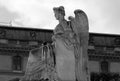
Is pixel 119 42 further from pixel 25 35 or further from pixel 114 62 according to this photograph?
pixel 25 35

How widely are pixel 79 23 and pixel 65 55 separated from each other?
1095mm

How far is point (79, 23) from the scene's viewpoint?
44.6 feet

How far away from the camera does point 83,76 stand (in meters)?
13.4

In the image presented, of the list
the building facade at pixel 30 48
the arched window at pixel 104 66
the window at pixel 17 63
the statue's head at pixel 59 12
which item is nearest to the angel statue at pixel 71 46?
the statue's head at pixel 59 12

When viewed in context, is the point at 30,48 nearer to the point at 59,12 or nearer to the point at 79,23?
the point at 59,12

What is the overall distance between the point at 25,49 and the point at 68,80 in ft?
146

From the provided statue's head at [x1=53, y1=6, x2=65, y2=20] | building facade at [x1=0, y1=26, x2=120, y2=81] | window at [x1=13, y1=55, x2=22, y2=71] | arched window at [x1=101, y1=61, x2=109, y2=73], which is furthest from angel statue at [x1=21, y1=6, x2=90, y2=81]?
arched window at [x1=101, y1=61, x2=109, y2=73]

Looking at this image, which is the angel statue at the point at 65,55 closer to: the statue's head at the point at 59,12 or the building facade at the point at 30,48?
the statue's head at the point at 59,12

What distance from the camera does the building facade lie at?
5688 cm

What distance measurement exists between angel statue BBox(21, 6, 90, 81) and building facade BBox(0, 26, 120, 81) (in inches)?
1626

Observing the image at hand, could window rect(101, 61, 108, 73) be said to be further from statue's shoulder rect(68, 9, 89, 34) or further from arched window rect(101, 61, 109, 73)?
statue's shoulder rect(68, 9, 89, 34)

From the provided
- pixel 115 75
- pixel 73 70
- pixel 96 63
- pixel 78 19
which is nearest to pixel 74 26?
pixel 78 19

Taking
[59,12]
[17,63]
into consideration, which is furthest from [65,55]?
[17,63]

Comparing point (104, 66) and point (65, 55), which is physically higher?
point (65, 55)
